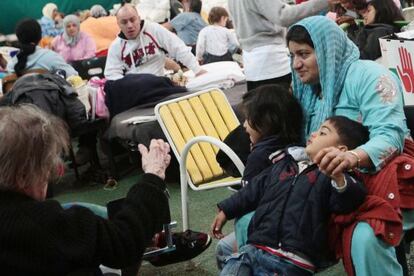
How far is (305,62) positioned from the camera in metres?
2.39

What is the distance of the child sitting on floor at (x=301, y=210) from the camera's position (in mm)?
2100

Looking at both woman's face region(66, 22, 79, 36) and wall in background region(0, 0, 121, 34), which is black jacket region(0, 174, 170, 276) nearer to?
woman's face region(66, 22, 79, 36)

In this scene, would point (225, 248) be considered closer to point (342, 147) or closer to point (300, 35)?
point (342, 147)

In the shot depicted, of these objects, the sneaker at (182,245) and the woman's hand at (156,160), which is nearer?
the woman's hand at (156,160)

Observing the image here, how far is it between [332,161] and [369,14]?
273cm

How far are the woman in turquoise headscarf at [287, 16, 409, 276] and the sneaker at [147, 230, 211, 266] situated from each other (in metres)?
0.74

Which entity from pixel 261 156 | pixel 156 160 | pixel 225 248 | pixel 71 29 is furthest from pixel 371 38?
pixel 71 29

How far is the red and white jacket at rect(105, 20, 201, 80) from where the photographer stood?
4.99 meters

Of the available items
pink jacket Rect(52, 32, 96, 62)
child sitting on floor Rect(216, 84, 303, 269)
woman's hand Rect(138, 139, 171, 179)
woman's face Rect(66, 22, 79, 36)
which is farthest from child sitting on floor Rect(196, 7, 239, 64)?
woman's hand Rect(138, 139, 171, 179)

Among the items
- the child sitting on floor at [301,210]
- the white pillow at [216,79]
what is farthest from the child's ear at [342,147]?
the white pillow at [216,79]

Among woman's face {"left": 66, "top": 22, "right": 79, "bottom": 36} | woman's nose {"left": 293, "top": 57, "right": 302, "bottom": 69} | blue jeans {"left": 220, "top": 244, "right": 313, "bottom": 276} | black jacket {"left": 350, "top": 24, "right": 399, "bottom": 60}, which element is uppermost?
woman's nose {"left": 293, "top": 57, "right": 302, "bottom": 69}

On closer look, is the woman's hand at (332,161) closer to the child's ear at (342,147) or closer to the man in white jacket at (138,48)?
the child's ear at (342,147)

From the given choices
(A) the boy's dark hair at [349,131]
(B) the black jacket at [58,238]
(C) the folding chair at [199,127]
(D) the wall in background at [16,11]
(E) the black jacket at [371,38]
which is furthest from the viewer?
(D) the wall in background at [16,11]

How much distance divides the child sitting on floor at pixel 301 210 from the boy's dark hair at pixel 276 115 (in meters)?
0.22
